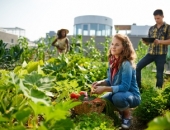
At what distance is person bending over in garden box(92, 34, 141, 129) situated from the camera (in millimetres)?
2514

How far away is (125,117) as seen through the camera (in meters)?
2.66

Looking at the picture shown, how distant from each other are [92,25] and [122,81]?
3159 cm

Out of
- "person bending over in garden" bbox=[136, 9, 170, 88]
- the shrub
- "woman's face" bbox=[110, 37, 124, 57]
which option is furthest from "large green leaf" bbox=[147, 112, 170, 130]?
"person bending over in garden" bbox=[136, 9, 170, 88]

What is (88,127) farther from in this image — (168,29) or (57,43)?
(57,43)

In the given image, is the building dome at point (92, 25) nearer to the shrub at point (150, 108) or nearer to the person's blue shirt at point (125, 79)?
the shrub at point (150, 108)

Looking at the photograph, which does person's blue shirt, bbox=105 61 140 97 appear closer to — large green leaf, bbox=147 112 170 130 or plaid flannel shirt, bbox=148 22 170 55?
plaid flannel shirt, bbox=148 22 170 55

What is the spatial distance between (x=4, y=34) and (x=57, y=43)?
1553cm

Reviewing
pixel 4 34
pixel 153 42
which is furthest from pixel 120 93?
pixel 4 34

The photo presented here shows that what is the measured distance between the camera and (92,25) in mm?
33594

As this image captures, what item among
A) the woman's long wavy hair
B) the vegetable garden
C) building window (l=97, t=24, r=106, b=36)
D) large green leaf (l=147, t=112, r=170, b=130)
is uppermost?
building window (l=97, t=24, r=106, b=36)

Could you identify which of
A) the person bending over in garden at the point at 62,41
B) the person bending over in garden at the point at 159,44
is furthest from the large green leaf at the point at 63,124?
the person bending over in garden at the point at 62,41

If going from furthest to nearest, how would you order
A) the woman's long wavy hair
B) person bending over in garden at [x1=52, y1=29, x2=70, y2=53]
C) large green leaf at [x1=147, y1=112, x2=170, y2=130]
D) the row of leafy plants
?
1. person bending over in garden at [x1=52, y1=29, x2=70, y2=53]
2. the woman's long wavy hair
3. the row of leafy plants
4. large green leaf at [x1=147, y1=112, x2=170, y2=130]

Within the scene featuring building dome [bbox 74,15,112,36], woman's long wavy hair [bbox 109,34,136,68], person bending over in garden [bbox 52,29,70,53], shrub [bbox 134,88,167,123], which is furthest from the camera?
building dome [bbox 74,15,112,36]

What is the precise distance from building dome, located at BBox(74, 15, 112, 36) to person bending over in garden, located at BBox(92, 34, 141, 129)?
3073 cm
